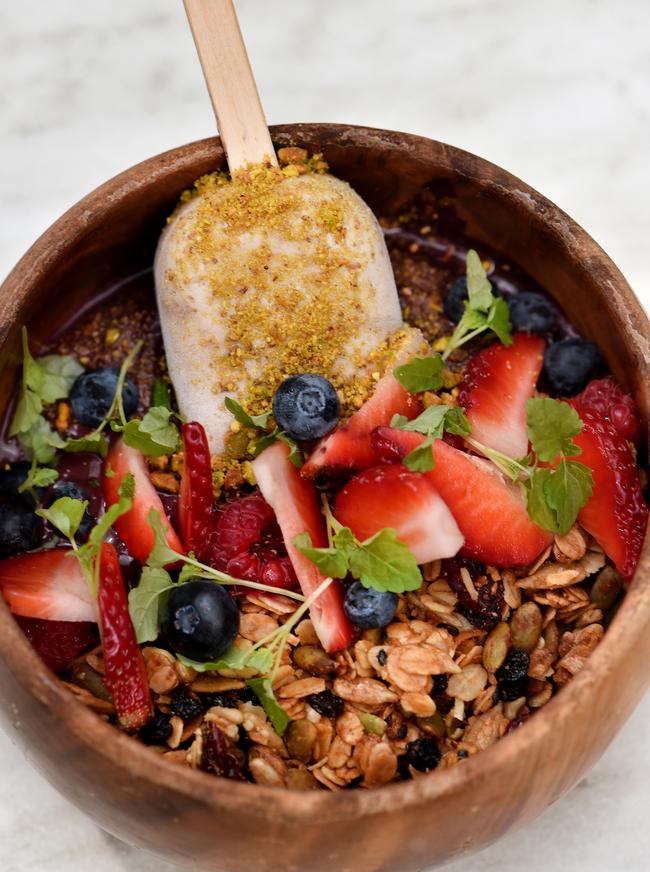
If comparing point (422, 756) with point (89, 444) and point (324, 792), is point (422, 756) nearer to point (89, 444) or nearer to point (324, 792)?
point (324, 792)

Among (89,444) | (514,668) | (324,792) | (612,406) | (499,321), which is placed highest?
(499,321)

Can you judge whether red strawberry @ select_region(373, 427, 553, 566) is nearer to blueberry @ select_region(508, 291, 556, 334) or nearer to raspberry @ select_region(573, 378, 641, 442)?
raspberry @ select_region(573, 378, 641, 442)

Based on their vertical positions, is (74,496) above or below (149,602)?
above

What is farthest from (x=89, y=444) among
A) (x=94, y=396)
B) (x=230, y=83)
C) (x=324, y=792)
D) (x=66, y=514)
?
(x=324, y=792)

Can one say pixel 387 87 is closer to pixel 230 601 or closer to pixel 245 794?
pixel 230 601

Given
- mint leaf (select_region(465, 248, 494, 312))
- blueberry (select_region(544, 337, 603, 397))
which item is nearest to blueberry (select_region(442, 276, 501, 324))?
mint leaf (select_region(465, 248, 494, 312))
